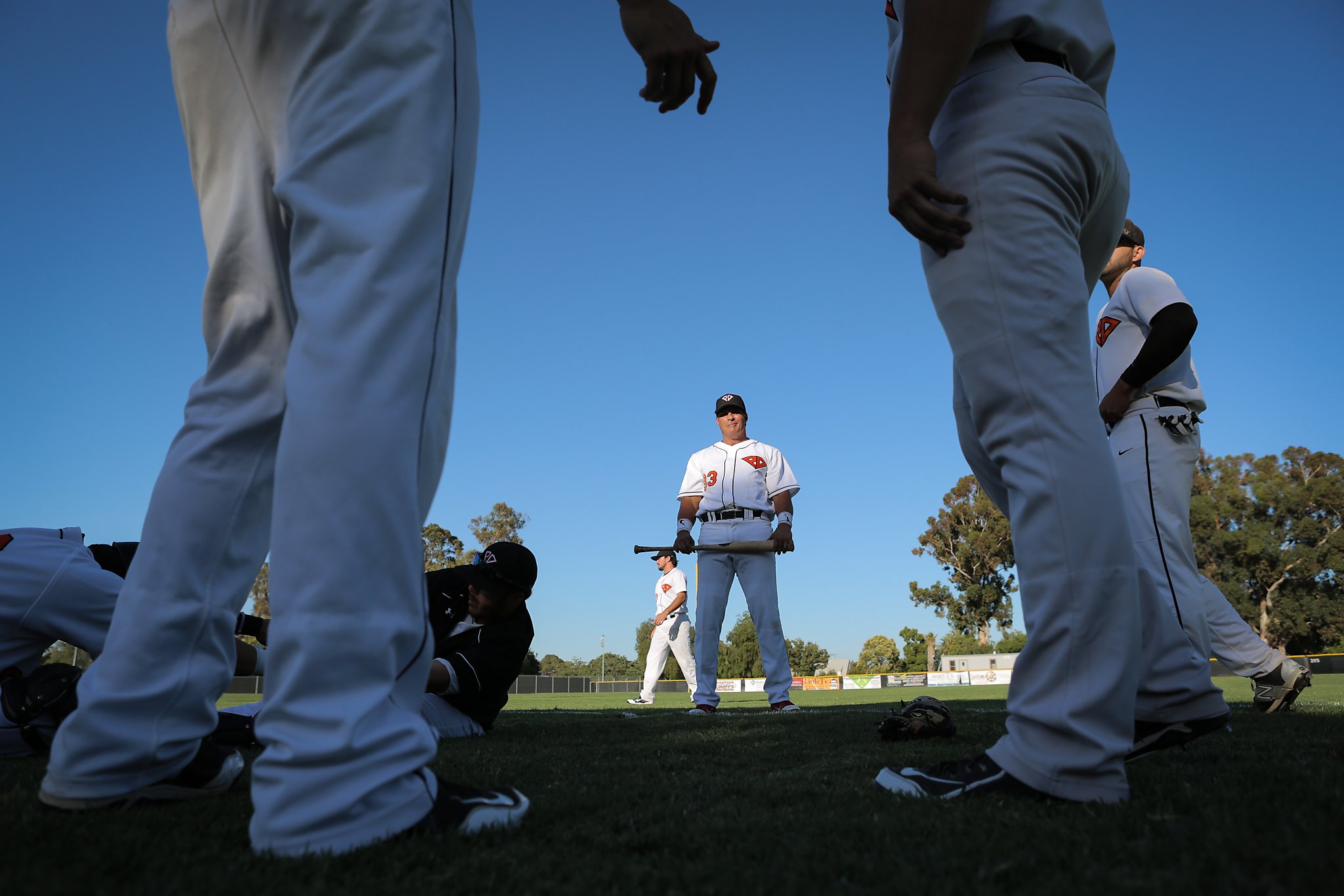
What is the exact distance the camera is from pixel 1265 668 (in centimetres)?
481

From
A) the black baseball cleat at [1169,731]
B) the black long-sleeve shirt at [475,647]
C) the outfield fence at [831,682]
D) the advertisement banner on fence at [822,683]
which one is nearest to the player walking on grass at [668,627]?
the black long-sleeve shirt at [475,647]

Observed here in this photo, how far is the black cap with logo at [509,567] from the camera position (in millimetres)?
4277

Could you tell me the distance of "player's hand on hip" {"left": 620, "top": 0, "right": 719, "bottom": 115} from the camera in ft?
6.49

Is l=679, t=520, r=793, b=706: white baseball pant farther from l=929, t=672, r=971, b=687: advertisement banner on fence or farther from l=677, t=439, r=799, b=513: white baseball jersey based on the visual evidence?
l=929, t=672, r=971, b=687: advertisement banner on fence

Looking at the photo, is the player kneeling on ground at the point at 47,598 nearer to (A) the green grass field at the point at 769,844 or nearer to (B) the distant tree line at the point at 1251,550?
(A) the green grass field at the point at 769,844

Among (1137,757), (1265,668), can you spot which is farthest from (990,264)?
(1265,668)

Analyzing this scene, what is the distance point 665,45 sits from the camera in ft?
6.48

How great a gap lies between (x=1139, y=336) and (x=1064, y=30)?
10.0 feet

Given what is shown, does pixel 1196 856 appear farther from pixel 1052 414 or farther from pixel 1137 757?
pixel 1137 757

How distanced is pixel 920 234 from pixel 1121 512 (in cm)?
74

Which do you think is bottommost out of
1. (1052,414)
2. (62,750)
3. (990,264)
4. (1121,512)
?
(62,750)

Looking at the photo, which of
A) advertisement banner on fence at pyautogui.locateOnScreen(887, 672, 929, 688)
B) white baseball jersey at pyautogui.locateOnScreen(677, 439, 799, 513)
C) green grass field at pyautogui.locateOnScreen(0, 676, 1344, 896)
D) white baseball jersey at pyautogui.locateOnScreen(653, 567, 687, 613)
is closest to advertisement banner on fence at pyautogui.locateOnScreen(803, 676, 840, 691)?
advertisement banner on fence at pyautogui.locateOnScreen(887, 672, 929, 688)

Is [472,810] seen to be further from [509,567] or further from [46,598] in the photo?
[509,567]

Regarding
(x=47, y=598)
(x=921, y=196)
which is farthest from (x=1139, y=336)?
(x=47, y=598)
